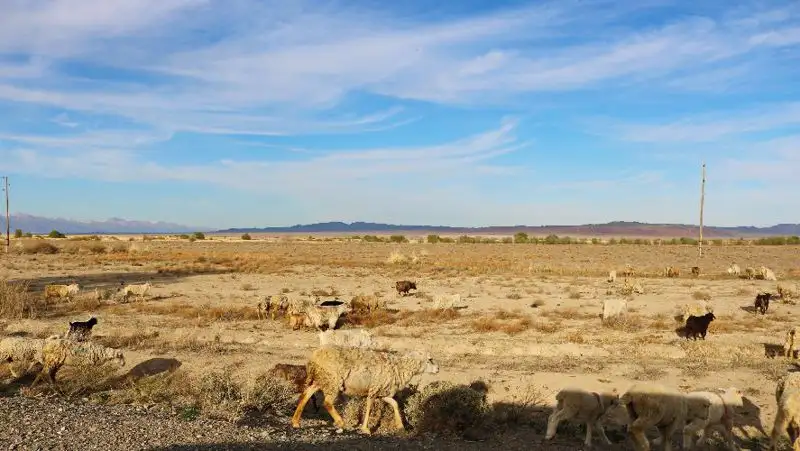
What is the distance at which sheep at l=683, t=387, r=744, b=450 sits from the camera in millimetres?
8445

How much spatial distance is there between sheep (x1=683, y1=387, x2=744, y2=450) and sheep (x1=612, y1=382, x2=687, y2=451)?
299mm

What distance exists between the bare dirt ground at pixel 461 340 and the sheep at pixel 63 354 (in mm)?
340

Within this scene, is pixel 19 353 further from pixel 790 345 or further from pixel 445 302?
pixel 790 345

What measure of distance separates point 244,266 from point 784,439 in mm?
34736

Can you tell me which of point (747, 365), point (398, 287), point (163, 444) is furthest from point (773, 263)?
point (163, 444)

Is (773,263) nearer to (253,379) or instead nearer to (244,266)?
(244,266)

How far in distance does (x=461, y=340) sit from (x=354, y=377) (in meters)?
7.67

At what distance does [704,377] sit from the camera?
1241 centimetres

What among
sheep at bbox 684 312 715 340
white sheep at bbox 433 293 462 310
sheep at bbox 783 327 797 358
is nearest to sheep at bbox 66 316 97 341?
white sheep at bbox 433 293 462 310

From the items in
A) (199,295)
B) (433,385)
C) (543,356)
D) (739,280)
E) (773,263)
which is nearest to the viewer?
(433,385)

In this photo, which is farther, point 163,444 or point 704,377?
point 704,377

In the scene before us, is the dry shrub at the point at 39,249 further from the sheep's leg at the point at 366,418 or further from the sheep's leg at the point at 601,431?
the sheep's leg at the point at 601,431

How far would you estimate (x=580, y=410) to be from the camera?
877cm

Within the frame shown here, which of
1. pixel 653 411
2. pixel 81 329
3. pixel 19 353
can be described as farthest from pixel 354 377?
pixel 81 329
